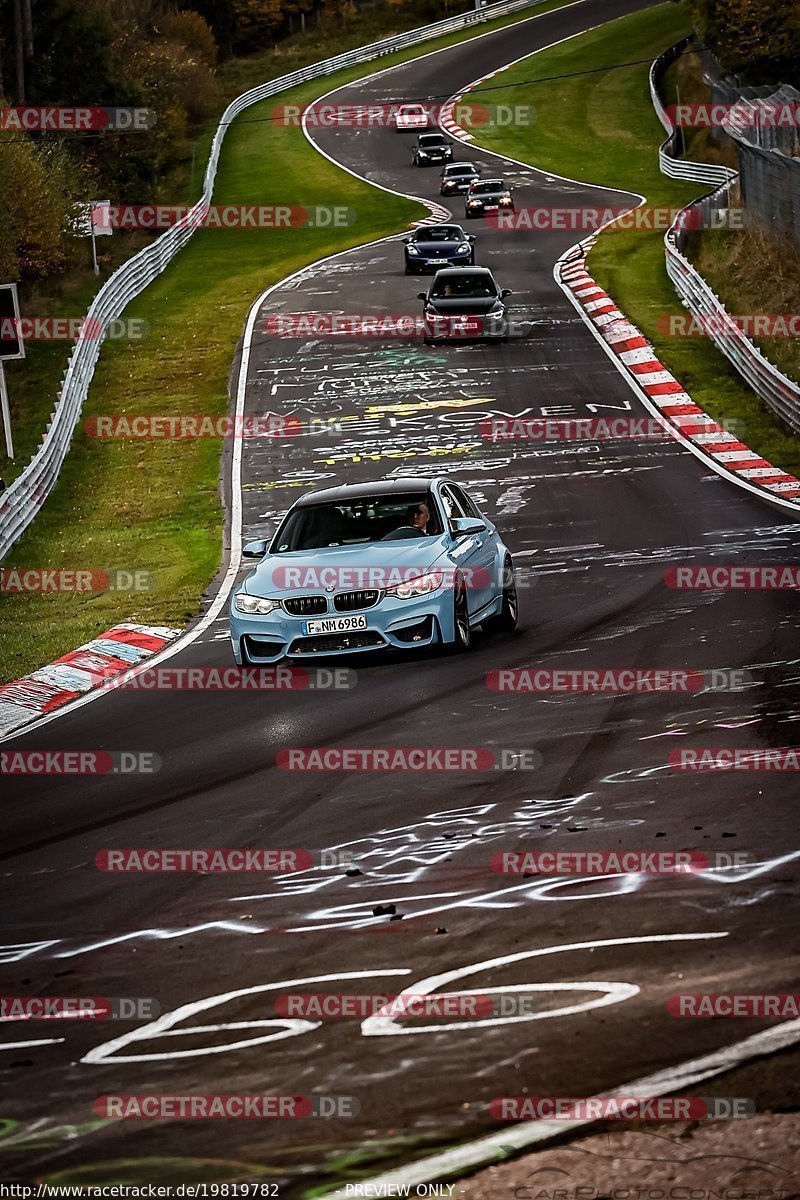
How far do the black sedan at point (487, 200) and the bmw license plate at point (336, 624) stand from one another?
44.0 metres

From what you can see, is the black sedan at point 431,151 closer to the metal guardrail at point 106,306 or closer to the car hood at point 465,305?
the metal guardrail at point 106,306

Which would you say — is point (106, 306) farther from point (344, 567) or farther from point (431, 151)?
point (431, 151)

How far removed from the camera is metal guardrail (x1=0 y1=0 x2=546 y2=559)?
2431 cm

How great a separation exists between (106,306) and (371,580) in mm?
29828

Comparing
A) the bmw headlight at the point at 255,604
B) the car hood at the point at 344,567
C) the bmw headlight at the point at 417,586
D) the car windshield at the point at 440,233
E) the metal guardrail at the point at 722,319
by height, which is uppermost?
the car windshield at the point at 440,233

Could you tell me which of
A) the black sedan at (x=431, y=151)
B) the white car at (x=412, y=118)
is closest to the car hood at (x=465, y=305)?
the black sedan at (x=431, y=151)

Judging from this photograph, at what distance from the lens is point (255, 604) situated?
13.8 m

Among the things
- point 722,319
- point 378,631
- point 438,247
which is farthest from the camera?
point 438,247

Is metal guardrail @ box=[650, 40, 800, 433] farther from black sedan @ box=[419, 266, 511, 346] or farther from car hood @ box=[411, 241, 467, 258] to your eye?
car hood @ box=[411, 241, 467, 258]

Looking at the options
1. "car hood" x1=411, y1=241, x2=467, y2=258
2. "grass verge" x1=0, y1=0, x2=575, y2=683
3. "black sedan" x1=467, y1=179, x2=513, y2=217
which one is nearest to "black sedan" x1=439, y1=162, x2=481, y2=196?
"grass verge" x1=0, y1=0, x2=575, y2=683

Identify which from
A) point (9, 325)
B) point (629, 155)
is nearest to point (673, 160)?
point (629, 155)

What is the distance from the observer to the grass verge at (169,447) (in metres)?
19.1

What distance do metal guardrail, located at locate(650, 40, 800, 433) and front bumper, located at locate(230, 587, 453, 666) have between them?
14176 mm

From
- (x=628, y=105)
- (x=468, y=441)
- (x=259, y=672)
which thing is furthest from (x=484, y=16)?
(x=259, y=672)
